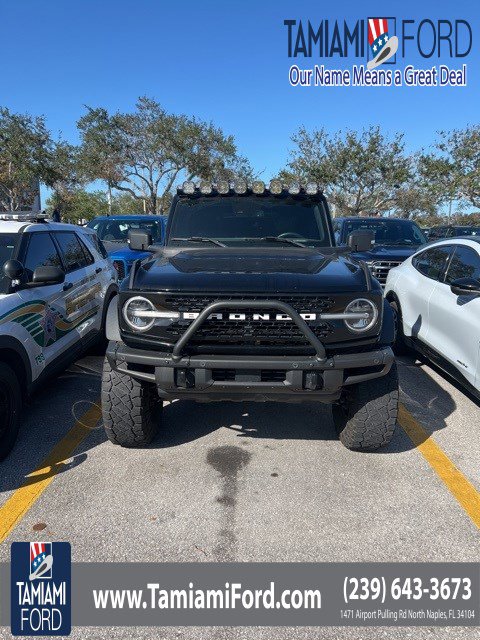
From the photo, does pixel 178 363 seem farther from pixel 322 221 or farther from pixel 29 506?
pixel 322 221

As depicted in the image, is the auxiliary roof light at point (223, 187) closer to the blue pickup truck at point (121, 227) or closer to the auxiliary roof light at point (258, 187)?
the auxiliary roof light at point (258, 187)

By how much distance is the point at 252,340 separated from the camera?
2852 millimetres

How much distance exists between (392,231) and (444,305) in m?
5.24

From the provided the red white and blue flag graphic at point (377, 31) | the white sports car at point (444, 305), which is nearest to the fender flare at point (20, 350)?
the white sports car at point (444, 305)

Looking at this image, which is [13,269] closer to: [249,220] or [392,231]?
[249,220]

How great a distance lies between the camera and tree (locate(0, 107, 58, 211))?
79.8ft

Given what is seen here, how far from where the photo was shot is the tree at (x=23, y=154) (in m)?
24.3

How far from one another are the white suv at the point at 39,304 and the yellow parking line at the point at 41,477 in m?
0.34

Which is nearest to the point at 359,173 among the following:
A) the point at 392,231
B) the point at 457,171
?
the point at 457,171

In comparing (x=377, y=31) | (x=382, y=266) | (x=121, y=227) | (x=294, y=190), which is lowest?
(x=382, y=266)

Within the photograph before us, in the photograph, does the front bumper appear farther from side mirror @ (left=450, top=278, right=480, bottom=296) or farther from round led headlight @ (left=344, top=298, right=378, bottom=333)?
side mirror @ (left=450, top=278, right=480, bottom=296)

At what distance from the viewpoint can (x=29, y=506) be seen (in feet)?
9.34

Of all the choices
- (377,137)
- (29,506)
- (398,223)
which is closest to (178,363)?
(29,506)

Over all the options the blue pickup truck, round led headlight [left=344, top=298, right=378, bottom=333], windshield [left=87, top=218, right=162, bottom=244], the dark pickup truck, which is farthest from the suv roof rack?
the dark pickup truck
